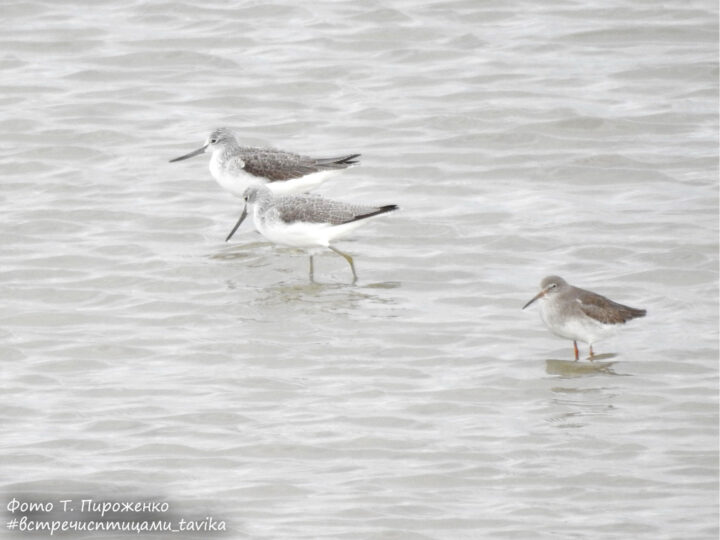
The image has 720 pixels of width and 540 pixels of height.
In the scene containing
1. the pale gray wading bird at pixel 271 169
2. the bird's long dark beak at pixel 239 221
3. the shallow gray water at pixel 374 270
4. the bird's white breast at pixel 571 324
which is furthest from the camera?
the pale gray wading bird at pixel 271 169

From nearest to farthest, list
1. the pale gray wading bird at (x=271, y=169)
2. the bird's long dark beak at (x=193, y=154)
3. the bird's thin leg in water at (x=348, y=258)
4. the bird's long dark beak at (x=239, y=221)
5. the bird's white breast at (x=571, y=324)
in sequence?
the bird's white breast at (x=571, y=324), the bird's thin leg in water at (x=348, y=258), the bird's long dark beak at (x=239, y=221), the pale gray wading bird at (x=271, y=169), the bird's long dark beak at (x=193, y=154)

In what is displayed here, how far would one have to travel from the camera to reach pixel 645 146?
14891mm

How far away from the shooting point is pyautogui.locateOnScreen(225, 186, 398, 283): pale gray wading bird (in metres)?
12.4

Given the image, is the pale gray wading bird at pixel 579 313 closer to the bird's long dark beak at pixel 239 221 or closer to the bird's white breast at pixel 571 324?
the bird's white breast at pixel 571 324

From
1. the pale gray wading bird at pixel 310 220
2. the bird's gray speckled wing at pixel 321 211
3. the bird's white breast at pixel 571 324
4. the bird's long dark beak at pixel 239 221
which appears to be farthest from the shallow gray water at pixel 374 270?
the bird's gray speckled wing at pixel 321 211

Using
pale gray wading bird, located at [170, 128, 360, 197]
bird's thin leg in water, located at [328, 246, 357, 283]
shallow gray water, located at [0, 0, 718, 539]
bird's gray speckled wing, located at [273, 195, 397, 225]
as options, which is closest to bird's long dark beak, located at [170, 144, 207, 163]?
shallow gray water, located at [0, 0, 718, 539]

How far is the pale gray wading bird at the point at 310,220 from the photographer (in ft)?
40.8

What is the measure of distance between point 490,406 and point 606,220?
3.98 m

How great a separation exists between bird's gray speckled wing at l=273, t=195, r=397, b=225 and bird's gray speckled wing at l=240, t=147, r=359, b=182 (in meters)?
1.16

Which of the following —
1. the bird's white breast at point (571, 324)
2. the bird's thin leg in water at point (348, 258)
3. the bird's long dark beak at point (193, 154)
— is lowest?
the bird's thin leg in water at point (348, 258)

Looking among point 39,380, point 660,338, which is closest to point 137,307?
point 39,380

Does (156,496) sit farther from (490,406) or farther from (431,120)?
(431,120)

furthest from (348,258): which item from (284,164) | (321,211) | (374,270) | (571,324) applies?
(571,324)

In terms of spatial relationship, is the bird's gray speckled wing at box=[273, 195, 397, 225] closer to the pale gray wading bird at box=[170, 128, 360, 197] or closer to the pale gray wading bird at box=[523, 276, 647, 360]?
the pale gray wading bird at box=[170, 128, 360, 197]
